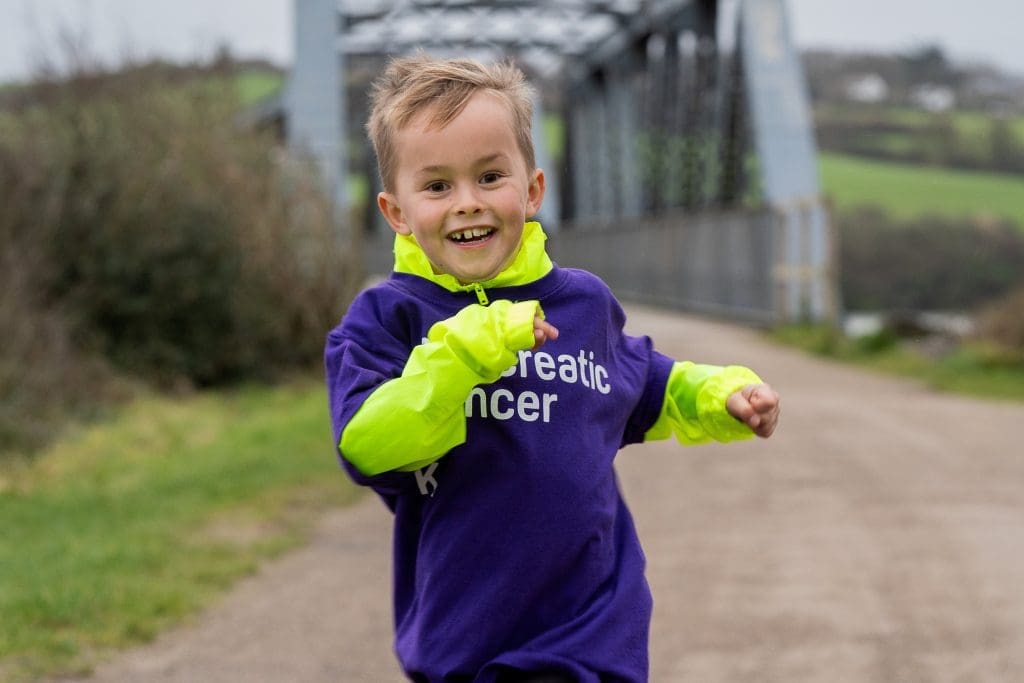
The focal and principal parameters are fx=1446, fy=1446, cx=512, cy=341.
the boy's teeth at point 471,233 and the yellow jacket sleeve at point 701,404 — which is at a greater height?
the boy's teeth at point 471,233

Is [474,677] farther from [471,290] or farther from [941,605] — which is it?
[941,605]

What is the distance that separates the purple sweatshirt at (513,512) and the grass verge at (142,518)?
2351 millimetres

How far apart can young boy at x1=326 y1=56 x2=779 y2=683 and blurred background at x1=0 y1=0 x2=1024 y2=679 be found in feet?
7.85

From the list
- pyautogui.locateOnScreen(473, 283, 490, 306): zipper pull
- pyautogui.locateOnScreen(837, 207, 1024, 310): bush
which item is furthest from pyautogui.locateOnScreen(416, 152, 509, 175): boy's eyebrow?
pyautogui.locateOnScreen(837, 207, 1024, 310): bush

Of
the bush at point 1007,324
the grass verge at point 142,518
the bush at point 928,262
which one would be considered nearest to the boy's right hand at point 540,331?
the grass verge at point 142,518

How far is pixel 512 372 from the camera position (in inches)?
92.7

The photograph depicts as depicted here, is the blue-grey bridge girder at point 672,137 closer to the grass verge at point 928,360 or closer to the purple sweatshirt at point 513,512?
the grass verge at point 928,360

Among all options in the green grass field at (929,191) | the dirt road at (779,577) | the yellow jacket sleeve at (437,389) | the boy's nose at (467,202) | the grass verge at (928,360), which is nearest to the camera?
the yellow jacket sleeve at (437,389)

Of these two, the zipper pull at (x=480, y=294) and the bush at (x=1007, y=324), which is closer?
the zipper pull at (x=480, y=294)

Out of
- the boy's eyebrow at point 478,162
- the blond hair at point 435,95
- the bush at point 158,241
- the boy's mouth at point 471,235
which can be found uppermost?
the blond hair at point 435,95

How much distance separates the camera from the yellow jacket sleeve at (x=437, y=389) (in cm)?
207

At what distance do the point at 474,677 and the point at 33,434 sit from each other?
6.58 meters

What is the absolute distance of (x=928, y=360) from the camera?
44.4ft

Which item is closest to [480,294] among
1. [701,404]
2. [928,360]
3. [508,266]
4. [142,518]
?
[508,266]
